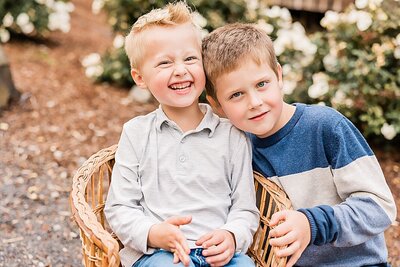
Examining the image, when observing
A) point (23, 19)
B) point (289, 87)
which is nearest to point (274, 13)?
point (289, 87)

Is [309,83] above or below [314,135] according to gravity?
below

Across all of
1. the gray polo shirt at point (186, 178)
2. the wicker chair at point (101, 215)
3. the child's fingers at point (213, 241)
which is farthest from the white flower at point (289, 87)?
the child's fingers at point (213, 241)

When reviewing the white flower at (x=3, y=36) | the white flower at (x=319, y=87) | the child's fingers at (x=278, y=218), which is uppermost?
the child's fingers at (x=278, y=218)

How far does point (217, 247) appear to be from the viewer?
2.05m

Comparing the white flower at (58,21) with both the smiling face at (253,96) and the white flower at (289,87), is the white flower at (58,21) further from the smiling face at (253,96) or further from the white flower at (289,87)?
the smiling face at (253,96)

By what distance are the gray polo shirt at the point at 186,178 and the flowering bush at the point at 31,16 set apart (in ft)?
14.6

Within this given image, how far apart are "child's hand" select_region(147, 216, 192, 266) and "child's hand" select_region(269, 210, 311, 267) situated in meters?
0.28

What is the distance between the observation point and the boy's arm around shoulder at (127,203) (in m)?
2.10

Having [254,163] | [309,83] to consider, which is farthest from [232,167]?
[309,83]

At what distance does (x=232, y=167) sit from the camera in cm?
230

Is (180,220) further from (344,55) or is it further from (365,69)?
(344,55)

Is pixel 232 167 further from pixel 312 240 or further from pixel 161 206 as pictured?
pixel 312 240

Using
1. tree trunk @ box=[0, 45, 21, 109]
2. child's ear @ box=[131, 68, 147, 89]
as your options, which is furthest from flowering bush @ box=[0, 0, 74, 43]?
child's ear @ box=[131, 68, 147, 89]

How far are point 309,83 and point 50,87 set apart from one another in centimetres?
229
